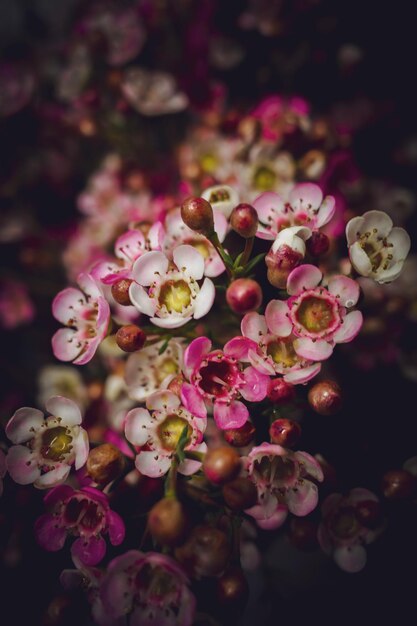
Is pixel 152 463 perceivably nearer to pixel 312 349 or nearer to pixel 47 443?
pixel 47 443

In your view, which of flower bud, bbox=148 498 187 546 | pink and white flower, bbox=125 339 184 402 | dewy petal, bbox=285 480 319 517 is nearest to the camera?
flower bud, bbox=148 498 187 546

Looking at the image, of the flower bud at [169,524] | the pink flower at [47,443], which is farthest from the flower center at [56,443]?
the flower bud at [169,524]

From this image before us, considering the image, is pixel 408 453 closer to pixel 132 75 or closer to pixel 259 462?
pixel 259 462

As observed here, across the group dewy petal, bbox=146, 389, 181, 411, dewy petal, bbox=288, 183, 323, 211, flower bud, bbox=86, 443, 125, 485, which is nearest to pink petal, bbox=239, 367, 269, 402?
dewy petal, bbox=146, 389, 181, 411

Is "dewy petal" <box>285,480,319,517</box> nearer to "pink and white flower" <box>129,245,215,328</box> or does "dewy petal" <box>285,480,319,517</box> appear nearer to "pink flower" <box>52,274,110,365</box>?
"pink and white flower" <box>129,245,215,328</box>

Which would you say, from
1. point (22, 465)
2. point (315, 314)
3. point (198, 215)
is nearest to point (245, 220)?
point (198, 215)

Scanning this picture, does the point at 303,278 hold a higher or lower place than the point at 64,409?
higher

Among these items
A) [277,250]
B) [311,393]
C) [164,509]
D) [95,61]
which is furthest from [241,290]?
[95,61]
